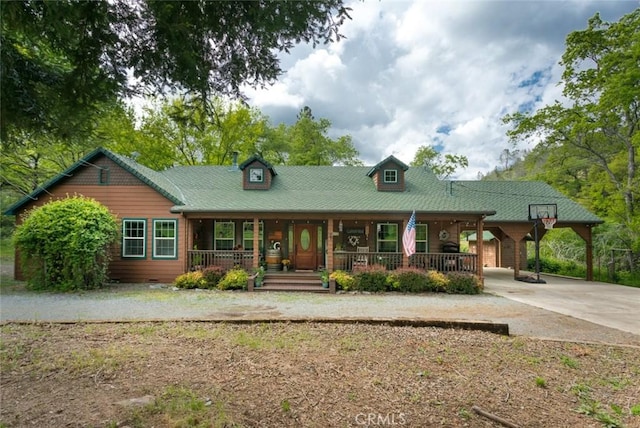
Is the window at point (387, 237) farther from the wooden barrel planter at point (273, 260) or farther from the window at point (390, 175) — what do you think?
the wooden barrel planter at point (273, 260)

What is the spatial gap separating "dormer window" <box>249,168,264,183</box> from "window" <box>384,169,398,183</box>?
228 inches

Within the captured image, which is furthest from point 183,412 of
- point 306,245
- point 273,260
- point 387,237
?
point 387,237

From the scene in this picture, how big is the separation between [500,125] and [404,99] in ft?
23.7

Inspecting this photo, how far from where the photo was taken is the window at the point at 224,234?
44.4 feet

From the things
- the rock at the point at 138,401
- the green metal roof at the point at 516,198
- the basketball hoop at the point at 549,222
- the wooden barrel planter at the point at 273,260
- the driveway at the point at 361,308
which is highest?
the green metal roof at the point at 516,198

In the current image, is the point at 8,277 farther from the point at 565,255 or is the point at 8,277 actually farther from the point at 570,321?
the point at 565,255

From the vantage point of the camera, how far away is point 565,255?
1878 centimetres

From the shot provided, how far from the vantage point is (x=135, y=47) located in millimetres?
3973

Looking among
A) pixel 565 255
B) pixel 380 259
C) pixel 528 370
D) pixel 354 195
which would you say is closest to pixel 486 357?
pixel 528 370

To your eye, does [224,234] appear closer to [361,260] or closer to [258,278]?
[258,278]

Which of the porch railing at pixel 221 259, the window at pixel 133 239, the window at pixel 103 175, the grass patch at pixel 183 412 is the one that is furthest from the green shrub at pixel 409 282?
the window at pixel 103 175

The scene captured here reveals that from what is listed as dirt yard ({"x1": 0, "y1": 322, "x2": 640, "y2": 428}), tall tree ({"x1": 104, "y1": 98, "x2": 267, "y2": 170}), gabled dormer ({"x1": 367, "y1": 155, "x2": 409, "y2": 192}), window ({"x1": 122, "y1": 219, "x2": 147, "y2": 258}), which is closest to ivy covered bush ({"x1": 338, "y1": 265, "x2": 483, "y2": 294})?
gabled dormer ({"x1": 367, "y1": 155, "x2": 409, "y2": 192})

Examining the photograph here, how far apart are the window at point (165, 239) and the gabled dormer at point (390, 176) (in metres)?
8.93

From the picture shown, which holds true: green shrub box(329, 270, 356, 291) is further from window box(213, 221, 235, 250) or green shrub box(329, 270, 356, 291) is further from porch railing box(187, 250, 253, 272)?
window box(213, 221, 235, 250)
